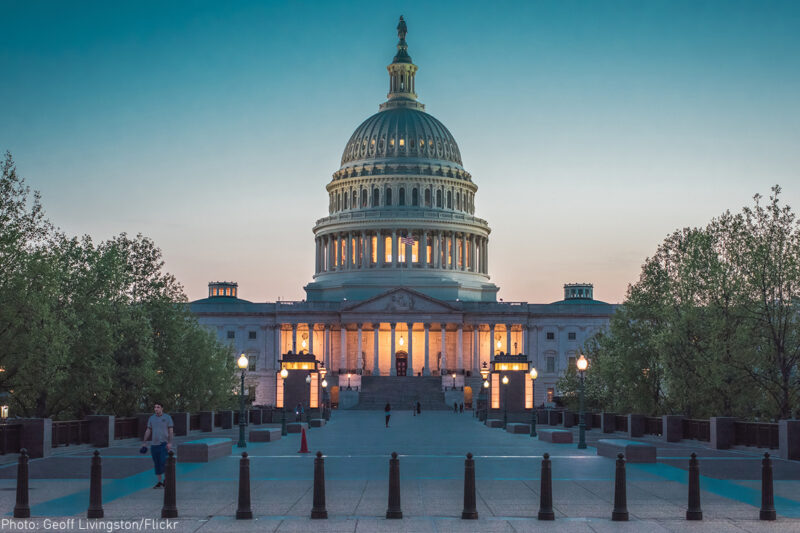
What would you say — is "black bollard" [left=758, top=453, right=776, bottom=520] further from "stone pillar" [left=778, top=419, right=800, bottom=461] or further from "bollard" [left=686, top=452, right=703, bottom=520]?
"stone pillar" [left=778, top=419, right=800, bottom=461]

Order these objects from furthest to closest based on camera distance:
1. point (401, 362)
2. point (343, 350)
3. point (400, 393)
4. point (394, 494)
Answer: point (401, 362), point (343, 350), point (400, 393), point (394, 494)

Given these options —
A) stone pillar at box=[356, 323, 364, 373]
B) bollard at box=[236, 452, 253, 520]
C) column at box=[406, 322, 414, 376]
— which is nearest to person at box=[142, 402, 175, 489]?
bollard at box=[236, 452, 253, 520]

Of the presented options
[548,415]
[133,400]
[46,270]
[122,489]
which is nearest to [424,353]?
[548,415]

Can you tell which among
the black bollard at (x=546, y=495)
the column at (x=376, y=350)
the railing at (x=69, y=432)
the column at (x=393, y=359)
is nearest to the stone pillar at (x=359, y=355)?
the column at (x=376, y=350)

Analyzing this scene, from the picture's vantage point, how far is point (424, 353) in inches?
5910

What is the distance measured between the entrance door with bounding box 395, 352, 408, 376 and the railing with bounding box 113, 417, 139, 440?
106230 mm

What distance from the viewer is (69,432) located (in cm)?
3841

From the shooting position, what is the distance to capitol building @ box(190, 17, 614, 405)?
5758 inches

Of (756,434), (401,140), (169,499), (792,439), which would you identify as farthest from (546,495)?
(401,140)

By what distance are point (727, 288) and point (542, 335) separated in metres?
99.3

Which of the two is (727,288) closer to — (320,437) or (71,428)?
(320,437)

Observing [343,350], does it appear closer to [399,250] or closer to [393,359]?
[393,359]

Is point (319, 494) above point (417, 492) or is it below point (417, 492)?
above

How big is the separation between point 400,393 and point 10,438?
89.4m
